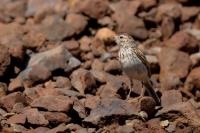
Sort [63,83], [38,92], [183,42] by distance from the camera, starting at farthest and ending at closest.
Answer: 1. [183,42]
2. [63,83]
3. [38,92]

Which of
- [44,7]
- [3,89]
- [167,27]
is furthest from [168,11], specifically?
[3,89]

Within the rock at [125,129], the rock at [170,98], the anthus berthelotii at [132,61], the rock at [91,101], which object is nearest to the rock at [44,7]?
the anthus berthelotii at [132,61]

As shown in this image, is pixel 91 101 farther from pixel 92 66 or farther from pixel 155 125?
pixel 92 66

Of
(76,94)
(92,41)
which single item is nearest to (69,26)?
(92,41)

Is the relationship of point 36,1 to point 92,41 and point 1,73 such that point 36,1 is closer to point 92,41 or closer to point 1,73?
point 92,41

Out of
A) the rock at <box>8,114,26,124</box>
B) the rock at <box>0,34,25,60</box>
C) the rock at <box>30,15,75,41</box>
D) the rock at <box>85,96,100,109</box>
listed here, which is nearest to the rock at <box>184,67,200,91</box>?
the rock at <box>85,96,100,109</box>
